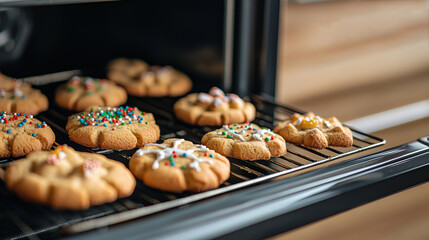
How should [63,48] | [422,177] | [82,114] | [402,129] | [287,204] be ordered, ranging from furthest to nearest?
[402,129], [63,48], [82,114], [422,177], [287,204]

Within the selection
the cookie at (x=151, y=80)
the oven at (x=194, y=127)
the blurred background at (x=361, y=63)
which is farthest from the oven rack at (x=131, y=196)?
the blurred background at (x=361, y=63)

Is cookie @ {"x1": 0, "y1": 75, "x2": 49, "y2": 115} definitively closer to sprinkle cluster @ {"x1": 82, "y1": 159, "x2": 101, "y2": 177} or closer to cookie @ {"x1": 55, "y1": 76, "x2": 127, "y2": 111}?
cookie @ {"x1": 55, "y1": 76, "x2": 127, "y2": 111}

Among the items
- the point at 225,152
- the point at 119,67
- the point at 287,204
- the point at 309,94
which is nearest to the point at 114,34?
the point at 119,67

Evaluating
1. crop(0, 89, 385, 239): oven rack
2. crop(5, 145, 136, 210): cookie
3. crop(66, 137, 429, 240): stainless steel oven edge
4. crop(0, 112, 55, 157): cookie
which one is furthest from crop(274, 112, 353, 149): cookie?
crop(0, 112, 55, 157): cookie

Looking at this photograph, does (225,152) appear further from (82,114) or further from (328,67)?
(328,67)

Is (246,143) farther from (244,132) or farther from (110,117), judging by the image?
(110,117)

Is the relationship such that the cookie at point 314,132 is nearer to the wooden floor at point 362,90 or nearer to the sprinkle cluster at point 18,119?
the wooden floor at point 362,90
